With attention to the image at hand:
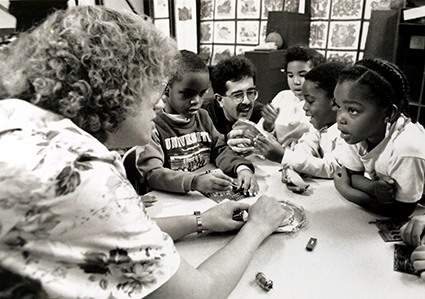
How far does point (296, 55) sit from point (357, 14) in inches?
54.4

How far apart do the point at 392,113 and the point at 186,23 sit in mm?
3240

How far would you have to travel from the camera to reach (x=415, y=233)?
0.95m

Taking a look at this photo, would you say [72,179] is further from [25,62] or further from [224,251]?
[224,251]

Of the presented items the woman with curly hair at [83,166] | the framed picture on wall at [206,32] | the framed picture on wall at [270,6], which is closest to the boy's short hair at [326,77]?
the woman with curly hair at [83,166]

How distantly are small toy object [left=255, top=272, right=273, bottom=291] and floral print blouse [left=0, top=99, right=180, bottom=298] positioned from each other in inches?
12.2

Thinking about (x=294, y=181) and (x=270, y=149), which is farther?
(x=270, y=149)

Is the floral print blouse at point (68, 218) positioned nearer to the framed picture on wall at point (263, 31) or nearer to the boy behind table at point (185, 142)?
the boy behind table at point (185, 142)

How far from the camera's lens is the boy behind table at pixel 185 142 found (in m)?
1.47

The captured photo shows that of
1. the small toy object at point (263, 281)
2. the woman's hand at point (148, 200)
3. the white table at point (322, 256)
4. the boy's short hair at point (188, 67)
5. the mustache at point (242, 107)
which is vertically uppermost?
the boy's short hair at point (188, 67)

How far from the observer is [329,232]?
1.07 meters

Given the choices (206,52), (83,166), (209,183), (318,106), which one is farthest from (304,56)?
(206,52)

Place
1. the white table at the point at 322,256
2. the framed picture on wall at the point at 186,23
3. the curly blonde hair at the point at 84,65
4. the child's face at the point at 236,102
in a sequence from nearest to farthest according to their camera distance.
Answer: the curly blonde hair at the point at 84,65 < the white table at the point at 322,256 < the child's face at the point at 236,102 < the framed picture on wall at the point at 186,23

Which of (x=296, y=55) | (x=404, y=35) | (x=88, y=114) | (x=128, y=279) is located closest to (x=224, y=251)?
(x=128, y=279)

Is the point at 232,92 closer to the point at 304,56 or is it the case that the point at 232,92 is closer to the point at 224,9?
the point at 304,56
